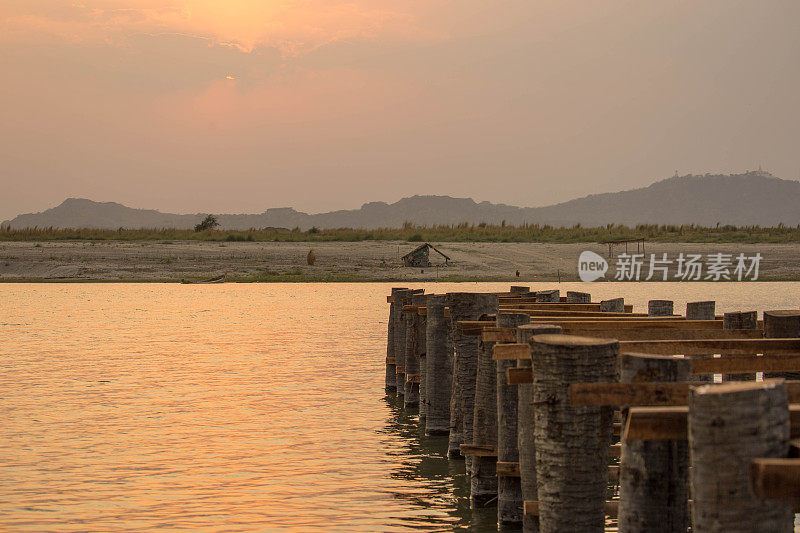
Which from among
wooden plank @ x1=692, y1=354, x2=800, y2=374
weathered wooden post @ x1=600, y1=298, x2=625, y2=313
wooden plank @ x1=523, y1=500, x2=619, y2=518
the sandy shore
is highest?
the sandy shore

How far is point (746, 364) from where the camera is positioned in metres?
8.22

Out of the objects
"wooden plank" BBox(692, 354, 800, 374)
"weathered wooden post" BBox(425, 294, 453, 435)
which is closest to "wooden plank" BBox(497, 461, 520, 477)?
"wooden plank" BBox(692, 354, 800, 374)

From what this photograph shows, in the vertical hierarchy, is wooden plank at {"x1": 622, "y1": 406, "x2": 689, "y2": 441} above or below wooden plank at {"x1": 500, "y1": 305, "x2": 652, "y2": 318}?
below

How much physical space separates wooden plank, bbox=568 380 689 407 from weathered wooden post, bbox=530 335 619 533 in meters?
0.43

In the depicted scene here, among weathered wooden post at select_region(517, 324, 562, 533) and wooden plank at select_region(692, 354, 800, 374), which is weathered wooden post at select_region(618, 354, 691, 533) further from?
weathered wooden post at select_region(517, 324, 562, 533)

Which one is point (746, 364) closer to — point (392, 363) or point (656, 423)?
point (656, 423)

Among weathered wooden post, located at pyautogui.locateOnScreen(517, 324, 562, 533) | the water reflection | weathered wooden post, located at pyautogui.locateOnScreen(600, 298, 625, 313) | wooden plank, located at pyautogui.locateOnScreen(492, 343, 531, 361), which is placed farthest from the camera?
weathered wooden post, located at pyautogui.locateOnScreen(600, 298, 625, 313)

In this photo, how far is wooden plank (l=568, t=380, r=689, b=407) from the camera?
5746 mm

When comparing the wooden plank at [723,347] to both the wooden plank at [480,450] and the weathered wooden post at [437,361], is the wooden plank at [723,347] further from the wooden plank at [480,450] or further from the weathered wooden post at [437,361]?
the weathered wooden post at [437,361]

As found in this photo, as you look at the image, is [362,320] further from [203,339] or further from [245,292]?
[245,292]

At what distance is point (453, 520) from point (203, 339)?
65.2 ft

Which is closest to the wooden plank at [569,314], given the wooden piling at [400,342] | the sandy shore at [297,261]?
the wooden piling at [400,342]

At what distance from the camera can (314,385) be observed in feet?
66.0

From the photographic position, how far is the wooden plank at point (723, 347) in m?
8.98
